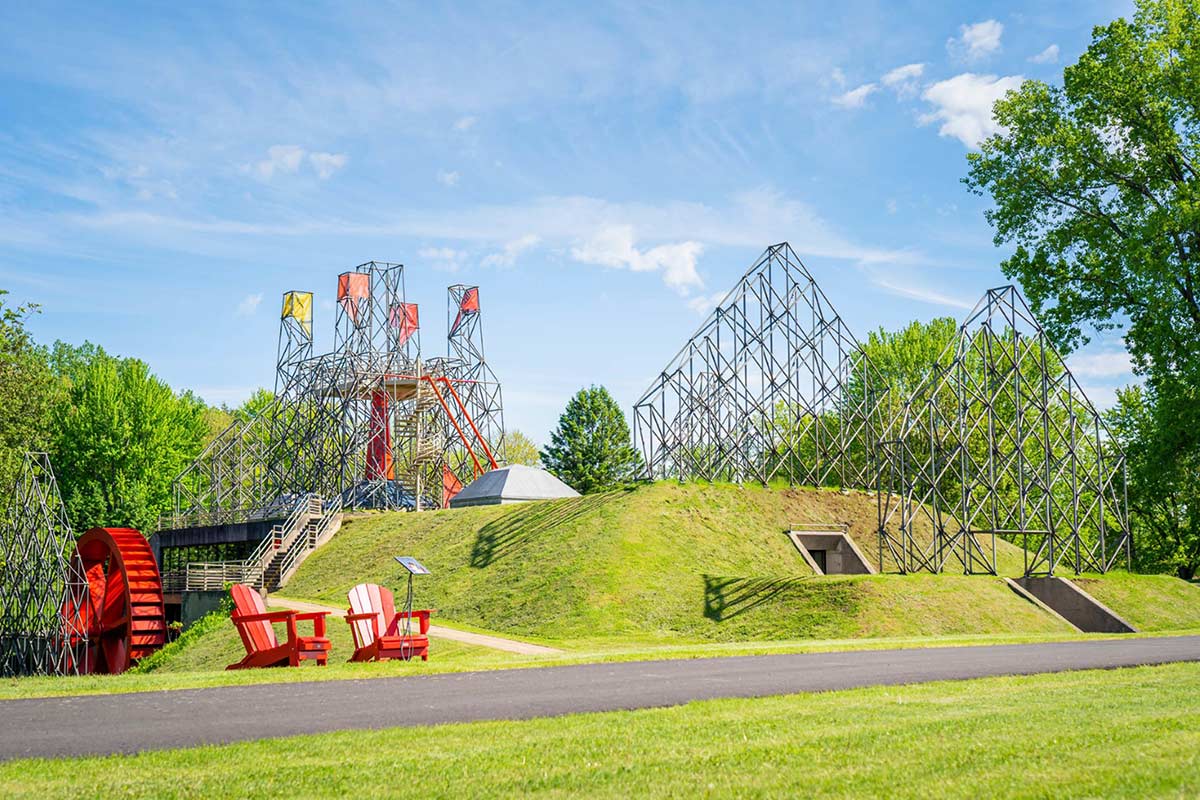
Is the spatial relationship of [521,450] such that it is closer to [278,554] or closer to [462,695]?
[278,554]

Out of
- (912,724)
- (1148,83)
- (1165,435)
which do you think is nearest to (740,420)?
(1165,435)

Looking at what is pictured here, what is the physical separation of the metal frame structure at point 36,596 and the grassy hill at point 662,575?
297 inches

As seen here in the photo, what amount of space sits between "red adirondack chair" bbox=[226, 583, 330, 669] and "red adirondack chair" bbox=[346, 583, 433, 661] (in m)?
0.62

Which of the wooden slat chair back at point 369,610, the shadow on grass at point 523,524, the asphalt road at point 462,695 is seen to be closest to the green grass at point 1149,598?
the asphalt road at point 462,695

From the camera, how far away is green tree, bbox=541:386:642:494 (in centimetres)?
7394

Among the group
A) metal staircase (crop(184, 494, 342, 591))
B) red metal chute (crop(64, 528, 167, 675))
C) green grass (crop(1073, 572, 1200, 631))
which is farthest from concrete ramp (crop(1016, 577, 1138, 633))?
metal staircase (crop(184, 494, 342, 591))

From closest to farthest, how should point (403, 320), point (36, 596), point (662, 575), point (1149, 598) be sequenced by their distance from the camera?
point (1149, 598)
point (662, 575)
point (36, 596)
point (403, 320)

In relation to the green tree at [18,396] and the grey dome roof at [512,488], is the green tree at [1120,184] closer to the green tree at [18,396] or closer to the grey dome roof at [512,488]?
the grey dome roof at [512,488]

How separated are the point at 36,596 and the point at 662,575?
1817 cm

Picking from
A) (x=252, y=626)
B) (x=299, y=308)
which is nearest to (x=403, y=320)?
(x=299, y=308)

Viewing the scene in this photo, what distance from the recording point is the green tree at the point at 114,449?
5950cm

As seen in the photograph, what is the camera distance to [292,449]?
2469 inches

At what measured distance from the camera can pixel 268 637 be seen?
19953 mm

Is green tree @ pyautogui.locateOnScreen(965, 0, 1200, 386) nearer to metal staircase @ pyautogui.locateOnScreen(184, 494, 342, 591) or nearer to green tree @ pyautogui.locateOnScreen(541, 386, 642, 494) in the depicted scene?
metal staircase @ pyautogui.locateOnScreen(184, 494, 342, 591)
